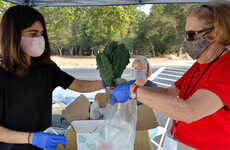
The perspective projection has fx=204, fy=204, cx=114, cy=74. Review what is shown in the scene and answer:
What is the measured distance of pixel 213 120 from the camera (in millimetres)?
1145

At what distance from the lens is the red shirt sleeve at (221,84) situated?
3.21ft

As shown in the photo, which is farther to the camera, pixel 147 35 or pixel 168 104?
pixel 147 35

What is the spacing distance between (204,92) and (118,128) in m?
0.54

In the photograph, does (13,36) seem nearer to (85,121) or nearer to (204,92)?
(85,121)

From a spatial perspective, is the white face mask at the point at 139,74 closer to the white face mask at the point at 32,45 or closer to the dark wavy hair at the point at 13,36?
the white face mask at the point at 32,45

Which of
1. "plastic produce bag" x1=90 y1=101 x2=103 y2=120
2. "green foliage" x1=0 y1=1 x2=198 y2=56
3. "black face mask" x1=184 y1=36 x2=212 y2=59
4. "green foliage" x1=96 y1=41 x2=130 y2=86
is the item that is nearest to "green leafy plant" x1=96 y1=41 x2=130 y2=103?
"green foliage" x1=96 y1=41 x2=130 y2=86

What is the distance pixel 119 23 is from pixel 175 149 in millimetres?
4984

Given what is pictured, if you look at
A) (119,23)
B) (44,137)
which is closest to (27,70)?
(44,137)

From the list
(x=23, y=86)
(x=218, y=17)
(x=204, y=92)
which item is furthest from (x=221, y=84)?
(x=23, y=86)

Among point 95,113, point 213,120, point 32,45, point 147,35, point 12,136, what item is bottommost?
point 95,113

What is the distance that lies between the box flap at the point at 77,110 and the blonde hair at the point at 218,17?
1292 millimetres

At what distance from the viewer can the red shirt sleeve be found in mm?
977

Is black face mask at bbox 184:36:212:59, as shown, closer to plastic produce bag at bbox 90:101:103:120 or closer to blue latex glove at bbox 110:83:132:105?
blue latex glove at bbox 110:83:132:105

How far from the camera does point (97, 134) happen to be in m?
1.20
